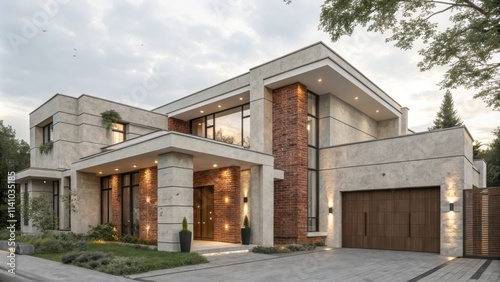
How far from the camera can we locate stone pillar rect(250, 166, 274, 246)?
14.3 meters

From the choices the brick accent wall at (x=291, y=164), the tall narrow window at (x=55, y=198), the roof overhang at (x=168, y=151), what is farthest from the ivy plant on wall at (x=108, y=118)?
the brick accent wall at (x=291, y=164)

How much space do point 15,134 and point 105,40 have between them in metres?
27.8

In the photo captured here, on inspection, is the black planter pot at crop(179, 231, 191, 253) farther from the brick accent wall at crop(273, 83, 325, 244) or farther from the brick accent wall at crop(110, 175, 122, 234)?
the brick accent wall at crop(110, 175, 122, 234)

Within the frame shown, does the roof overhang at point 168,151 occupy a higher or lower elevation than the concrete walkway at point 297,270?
higher

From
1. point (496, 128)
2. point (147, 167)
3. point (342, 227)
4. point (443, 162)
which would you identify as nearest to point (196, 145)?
point (147, 167)

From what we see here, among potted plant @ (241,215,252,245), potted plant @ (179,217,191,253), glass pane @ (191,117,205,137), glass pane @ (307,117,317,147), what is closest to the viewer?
potted plant @ (179,217,191,253)

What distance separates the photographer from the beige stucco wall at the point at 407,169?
13.1 m

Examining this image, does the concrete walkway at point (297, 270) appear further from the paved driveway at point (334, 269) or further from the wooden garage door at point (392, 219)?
the wooden garage door at point (392, 219)

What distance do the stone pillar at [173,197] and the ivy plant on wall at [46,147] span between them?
10638mm

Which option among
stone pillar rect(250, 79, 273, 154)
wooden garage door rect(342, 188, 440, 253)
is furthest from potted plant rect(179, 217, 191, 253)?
wooden garage door rect(342, 188, 440, 253)

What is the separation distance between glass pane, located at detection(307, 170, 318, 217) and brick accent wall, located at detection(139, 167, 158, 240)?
6742 mm

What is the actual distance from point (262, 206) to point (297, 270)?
4922 mm

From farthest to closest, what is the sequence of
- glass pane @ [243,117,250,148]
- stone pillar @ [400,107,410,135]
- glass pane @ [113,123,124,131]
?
1. stone pillar @ [400,107,410,135]
2. glass pane @ [113,123,124,131]
3. glass pane @ [243,117,250,148]

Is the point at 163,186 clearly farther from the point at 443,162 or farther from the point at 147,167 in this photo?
the point at 443,162
